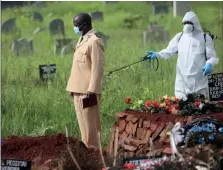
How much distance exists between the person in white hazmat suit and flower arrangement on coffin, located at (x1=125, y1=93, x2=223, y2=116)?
496 mm

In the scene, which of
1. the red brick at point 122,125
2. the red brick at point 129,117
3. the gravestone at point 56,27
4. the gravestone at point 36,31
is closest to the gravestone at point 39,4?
the gravestone at point 36,31

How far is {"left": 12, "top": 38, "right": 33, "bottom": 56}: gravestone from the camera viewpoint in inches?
810

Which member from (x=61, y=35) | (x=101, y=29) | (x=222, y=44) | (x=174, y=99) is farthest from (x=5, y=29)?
(x=174, y=99)

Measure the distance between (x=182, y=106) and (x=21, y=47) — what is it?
11.4m

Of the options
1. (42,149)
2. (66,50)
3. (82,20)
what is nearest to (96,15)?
(66,50)

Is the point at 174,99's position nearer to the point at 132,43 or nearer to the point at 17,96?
the point at 17,96

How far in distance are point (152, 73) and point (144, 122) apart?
592cm

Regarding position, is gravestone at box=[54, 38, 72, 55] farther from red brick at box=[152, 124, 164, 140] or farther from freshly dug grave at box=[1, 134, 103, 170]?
red brick at box=[152, 124, 164, 140]

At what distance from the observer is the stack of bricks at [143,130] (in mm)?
9545

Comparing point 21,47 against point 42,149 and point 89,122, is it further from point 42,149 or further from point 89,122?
point 42,149

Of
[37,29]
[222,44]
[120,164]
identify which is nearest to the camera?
[120,164]

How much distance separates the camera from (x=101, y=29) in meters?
26.3

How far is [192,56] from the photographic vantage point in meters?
11.2

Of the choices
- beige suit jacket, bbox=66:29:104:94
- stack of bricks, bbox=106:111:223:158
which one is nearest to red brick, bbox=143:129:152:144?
stack of bricks, bbox=106:111:223:158
